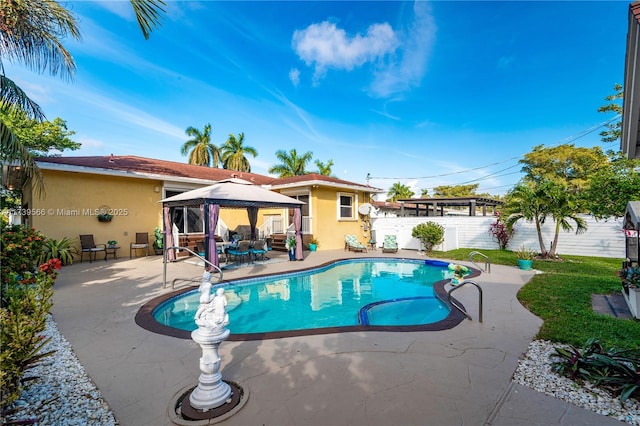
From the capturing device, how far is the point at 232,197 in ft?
31.5

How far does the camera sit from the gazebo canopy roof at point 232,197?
31.0 ft

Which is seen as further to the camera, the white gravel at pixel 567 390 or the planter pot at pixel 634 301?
the planter pot at pixel 634 301

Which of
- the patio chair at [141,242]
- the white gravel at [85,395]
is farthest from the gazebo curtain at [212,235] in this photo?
the white gravel at [85,395]

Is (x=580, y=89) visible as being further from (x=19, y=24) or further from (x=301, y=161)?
(x=19, y=24)

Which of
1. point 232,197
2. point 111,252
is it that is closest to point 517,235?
point 232,197

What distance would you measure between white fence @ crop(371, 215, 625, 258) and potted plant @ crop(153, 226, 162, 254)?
39.0ft

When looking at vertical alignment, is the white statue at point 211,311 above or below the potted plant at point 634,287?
above

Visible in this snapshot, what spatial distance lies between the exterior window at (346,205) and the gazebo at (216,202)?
5419 millimetres

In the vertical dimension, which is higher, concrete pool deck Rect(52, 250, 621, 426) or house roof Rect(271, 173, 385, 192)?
house roof Rect(271, 173, 385, 192)

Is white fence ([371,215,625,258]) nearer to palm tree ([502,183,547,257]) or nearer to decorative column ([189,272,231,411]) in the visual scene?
palm tree ([502,183,547,257])

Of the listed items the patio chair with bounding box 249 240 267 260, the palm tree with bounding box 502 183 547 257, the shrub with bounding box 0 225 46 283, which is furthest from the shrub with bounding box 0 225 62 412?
the palm tree with bounding box 502 183 547 257

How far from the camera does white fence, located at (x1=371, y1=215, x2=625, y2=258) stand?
40.0 feet

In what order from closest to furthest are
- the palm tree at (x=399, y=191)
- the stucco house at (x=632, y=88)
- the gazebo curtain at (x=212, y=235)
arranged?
the stucco house at (x=632, y=88), the gazebo curtain at (x=212, y=235), the palm tree at (x=399, y=191)

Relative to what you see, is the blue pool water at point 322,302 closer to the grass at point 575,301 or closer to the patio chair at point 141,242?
the grass at point 575,301
